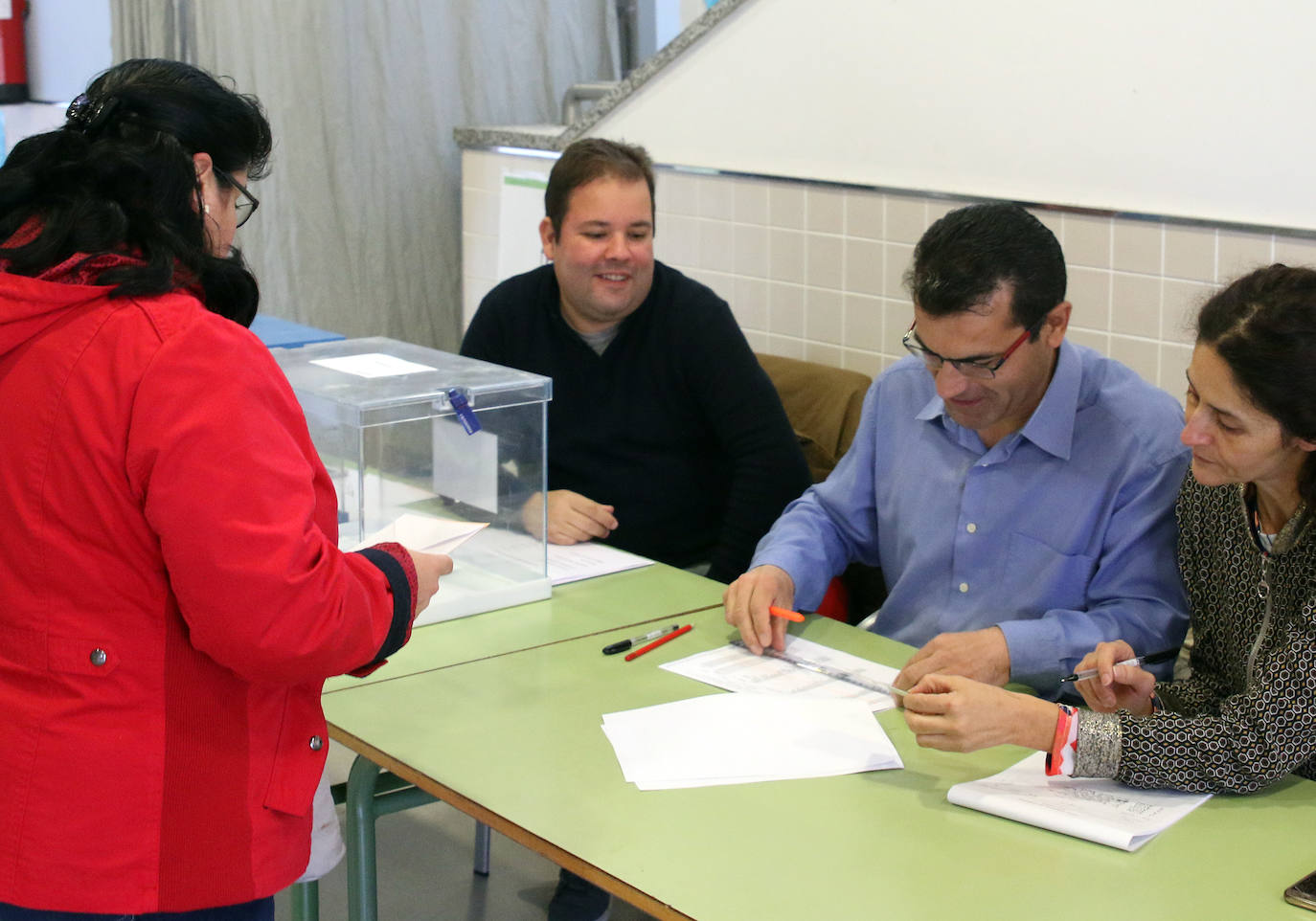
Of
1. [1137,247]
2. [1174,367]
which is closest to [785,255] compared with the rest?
[1137,247]

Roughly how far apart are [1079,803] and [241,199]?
1.10m

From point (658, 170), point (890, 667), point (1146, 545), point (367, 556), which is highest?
point (658, 170)

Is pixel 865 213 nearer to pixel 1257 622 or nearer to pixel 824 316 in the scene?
pixel 824 316

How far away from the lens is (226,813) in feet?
4.31

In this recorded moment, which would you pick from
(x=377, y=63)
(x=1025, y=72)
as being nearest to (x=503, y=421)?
(x=1025, y=72)

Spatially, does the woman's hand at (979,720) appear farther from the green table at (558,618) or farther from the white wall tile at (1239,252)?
the white wall tile at (1239,252)

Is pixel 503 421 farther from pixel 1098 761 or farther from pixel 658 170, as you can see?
pixel 658 170

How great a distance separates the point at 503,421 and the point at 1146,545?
101cm

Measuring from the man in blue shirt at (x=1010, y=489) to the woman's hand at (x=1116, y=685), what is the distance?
0.51 ft

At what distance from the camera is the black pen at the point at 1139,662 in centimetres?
171

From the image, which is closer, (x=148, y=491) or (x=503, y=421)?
(x=148, y=491)

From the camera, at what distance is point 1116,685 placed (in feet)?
5.60

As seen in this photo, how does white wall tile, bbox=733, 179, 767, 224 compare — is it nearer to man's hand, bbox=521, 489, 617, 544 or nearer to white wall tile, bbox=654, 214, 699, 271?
white wall tile, bbox=654, 214, 699, 271

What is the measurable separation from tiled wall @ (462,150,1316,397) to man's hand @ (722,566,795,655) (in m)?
1.13
